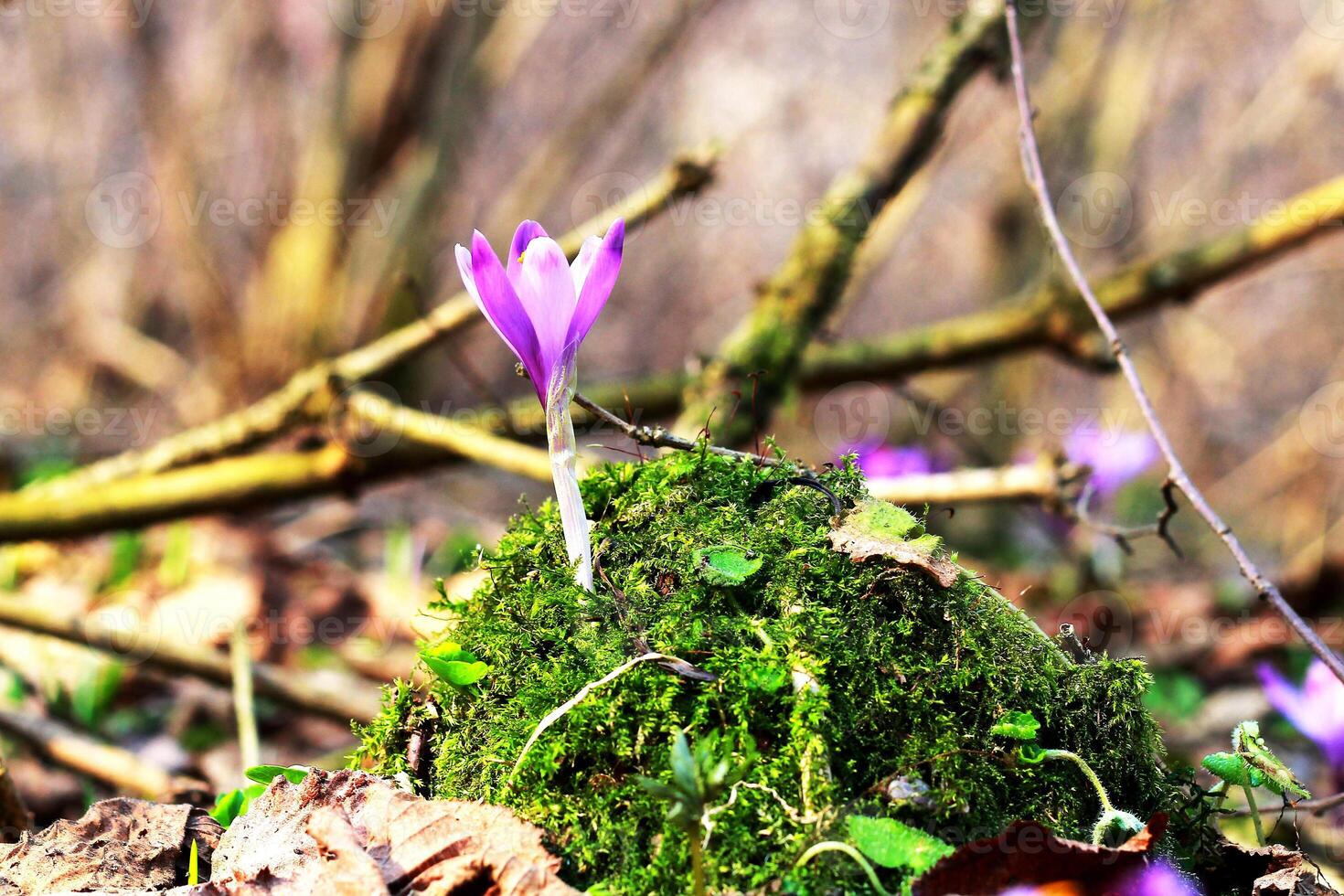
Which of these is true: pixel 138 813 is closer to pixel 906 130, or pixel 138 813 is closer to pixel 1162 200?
pixel 906 130

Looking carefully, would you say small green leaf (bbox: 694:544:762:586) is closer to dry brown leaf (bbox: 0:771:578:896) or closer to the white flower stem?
the white flower stem

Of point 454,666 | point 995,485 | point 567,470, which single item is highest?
point 995,485

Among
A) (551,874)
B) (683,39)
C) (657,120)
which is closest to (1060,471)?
(551,874)
